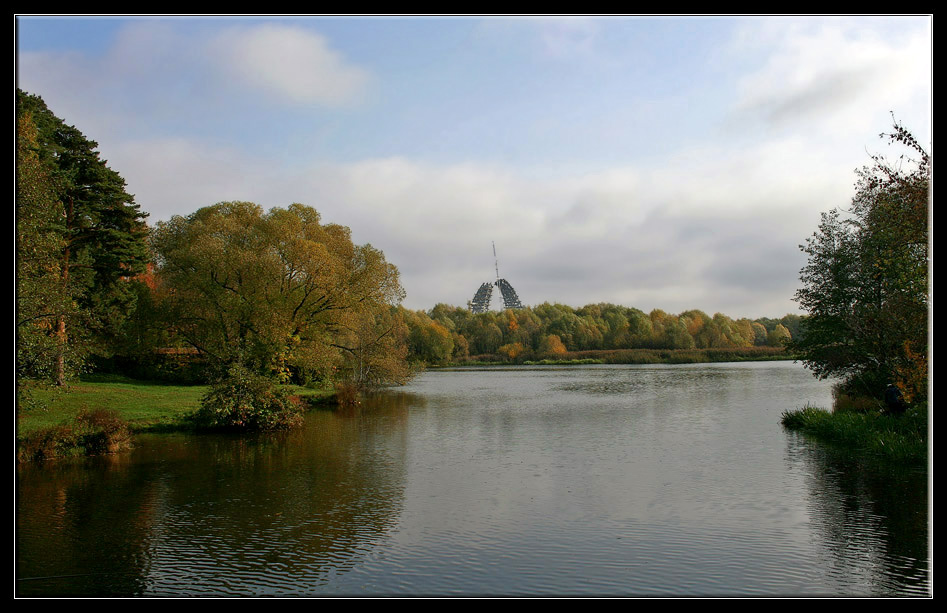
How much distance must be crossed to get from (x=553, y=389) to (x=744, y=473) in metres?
30.6

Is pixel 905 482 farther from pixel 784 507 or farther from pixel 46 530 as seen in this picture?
pixel 46 530

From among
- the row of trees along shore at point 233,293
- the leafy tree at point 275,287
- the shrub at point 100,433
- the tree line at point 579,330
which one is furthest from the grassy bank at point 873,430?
the tree line at point 579,330

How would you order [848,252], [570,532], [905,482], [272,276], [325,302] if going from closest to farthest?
1. [570,532]
2. [905,482]
3. [848,252]
4. [272,276]
5. [325,302]

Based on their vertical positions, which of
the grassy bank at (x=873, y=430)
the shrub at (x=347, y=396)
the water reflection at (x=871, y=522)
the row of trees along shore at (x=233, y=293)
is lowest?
the shrub at (x=347, y=396)

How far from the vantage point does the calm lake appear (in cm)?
890

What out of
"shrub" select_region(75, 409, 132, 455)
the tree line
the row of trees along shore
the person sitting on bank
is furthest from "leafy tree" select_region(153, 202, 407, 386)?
the tree line

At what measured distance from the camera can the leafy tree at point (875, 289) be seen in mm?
14641

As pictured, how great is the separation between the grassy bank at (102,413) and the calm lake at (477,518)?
1.09 meters

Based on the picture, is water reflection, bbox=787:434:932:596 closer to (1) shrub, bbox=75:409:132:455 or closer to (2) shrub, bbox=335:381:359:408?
(1) shrub, bbox=75:409:132:455

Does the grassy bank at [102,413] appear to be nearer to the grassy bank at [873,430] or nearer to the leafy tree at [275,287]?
the leafy tree at [275,287]

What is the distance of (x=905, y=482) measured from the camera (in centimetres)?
1414

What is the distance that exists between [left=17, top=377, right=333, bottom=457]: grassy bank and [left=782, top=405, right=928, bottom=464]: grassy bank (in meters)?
20.2

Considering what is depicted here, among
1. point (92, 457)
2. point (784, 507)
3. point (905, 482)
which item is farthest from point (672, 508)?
point (92, 457)

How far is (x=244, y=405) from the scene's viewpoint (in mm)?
23453
